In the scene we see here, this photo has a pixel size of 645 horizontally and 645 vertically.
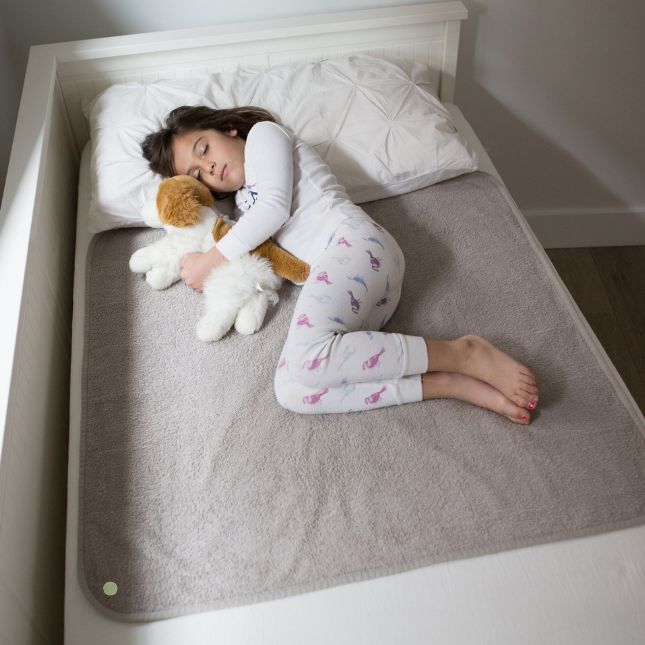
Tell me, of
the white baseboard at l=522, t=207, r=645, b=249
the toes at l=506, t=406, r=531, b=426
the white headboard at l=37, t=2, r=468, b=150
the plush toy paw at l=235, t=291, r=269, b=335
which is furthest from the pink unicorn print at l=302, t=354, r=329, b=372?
the white baseboard at l=522, t=207, r=645, b=249

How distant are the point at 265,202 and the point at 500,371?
0.60 meters

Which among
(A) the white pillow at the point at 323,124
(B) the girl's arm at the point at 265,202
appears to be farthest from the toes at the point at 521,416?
(A) the white pillow at the point at 323,124

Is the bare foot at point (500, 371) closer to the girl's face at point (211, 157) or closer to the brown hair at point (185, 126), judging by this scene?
the girl's face at point (211, 157)

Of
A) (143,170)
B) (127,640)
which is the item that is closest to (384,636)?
(127,640)

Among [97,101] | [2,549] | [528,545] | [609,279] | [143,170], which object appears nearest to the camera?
[2,549]

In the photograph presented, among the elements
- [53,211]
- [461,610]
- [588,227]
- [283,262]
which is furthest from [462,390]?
[588,227]

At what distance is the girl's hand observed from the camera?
51.1 inches

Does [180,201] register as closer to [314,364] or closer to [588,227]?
[314,364]

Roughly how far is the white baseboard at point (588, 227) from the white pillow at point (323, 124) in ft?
2.89

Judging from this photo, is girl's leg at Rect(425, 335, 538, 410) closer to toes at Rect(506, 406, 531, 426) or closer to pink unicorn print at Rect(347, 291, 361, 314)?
toes at Rect(506, 406, 531, 426)

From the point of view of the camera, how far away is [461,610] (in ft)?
2.67

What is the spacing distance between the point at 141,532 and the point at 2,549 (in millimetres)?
211

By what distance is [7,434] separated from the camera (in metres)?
0.81

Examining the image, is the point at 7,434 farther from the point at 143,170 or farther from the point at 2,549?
the point at 143,170
